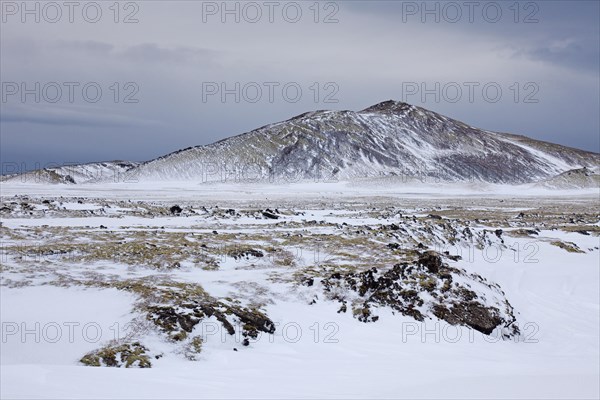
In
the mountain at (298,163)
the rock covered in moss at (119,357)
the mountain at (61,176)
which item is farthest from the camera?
the mountain at (298,163)

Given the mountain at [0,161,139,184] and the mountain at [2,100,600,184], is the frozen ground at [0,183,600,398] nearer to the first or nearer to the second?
the mountain at [2,100,600,184]

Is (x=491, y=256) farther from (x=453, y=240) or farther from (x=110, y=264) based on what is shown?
(x=110, y=264)

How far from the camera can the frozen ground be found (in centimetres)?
983

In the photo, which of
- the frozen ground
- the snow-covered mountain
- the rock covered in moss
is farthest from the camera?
the snow-covered mountain

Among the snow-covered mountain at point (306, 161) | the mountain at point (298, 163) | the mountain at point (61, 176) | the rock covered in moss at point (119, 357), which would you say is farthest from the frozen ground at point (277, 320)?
the mountain at point (61, 176)

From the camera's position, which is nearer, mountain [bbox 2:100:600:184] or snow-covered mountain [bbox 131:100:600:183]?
mountain [bbox 2:100:600:184]

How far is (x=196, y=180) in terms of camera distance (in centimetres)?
15162

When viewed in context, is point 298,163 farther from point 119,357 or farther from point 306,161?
point 119,357

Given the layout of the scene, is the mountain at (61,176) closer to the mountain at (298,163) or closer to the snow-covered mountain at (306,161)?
the mountain at (298,163)

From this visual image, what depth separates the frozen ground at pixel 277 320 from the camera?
9828 millimetres

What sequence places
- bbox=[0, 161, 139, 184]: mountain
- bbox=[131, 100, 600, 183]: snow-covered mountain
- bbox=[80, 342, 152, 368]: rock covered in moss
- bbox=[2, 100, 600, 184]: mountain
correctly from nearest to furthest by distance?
bbox=[80, 342, 152, 368]: rock covered in moss, bbox=[0, 161, 139, 184]: mountain, bbox=[2, 100, 600, 184]: mountain, bbox=[131, 100, 600, 183]: snow-covered mountain

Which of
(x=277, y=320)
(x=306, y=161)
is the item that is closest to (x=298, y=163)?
(x=306, y=161)

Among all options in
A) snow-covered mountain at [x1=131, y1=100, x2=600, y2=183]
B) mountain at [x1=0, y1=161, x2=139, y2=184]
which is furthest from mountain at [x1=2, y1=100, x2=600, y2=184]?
mountain at [x1=0, y1=161, x2=139, y2=184]

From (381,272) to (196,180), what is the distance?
139 m
